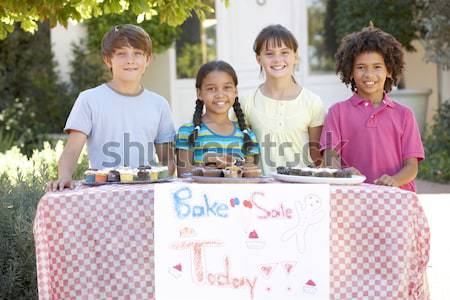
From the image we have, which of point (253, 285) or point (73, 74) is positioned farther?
point (73, 74)

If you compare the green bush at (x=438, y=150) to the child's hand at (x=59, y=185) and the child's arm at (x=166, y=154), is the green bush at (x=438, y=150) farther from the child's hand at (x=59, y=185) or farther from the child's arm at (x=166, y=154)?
the child's hand at (x=59, y=185)

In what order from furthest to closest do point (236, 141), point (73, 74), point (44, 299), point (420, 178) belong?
point (73, 74)
point (420, 178)
point (236, 141)
point (44, 299)

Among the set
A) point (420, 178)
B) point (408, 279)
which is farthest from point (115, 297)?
point (420, 178)

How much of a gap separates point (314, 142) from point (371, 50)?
56 centimetres

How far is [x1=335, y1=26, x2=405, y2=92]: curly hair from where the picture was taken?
12.1 ft

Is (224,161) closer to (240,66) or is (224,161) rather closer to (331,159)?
(331,159)

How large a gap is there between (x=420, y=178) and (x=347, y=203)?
6.38 m

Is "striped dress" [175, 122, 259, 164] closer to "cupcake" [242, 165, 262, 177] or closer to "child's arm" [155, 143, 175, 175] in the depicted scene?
"child's arm" [155, 143, 175, 175]

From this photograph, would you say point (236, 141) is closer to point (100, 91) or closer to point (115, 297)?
point (100, 91)

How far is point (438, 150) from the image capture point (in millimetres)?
9508

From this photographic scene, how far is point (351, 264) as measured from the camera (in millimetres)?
2988

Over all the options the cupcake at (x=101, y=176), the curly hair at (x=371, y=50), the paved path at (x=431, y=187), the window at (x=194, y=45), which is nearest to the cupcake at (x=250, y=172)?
the cupcake at (x=101, y=176)

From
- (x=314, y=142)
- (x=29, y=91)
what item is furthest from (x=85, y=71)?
(x=314, y=142)

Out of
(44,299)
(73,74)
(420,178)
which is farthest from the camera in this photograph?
(73,74)
